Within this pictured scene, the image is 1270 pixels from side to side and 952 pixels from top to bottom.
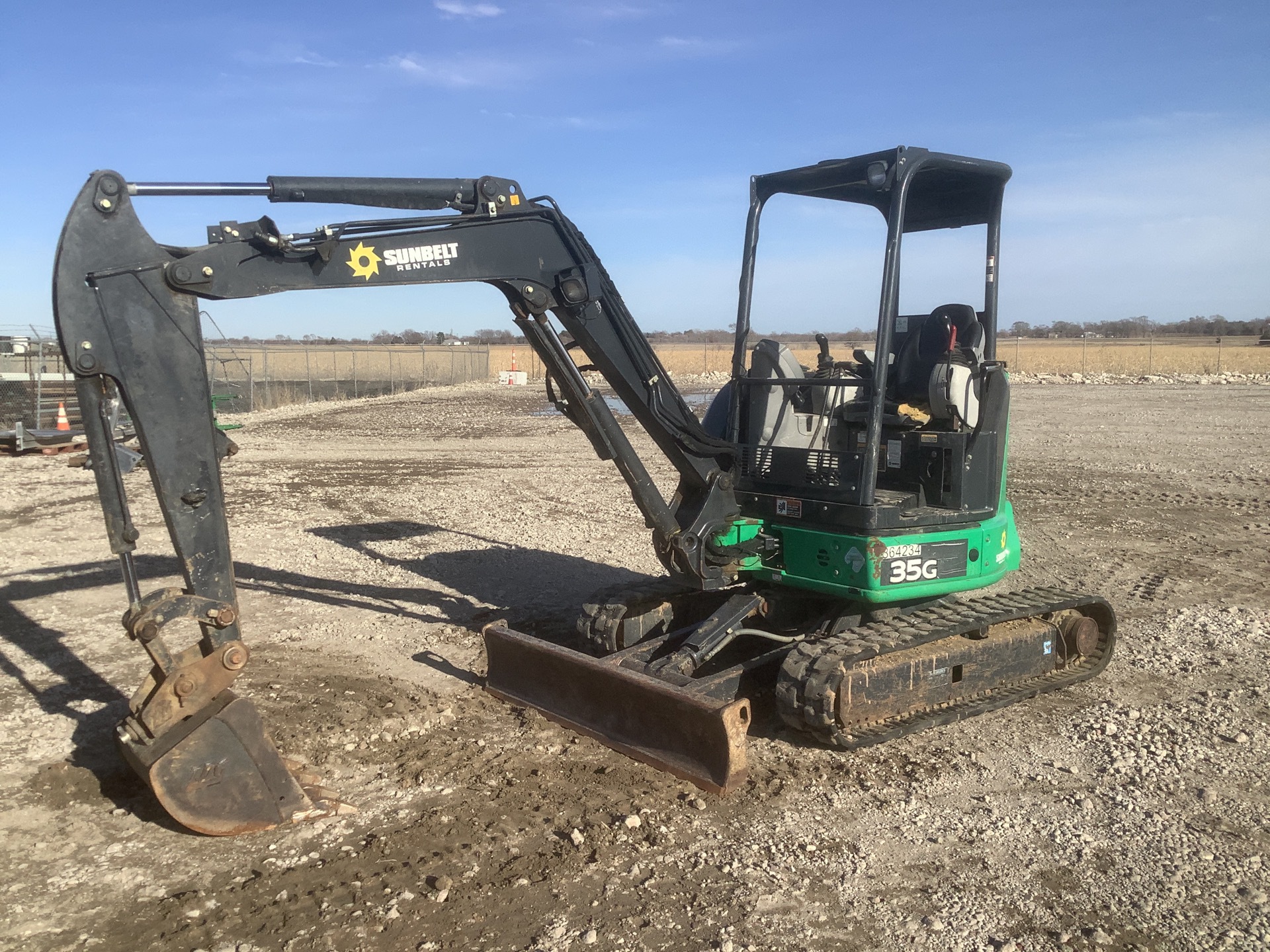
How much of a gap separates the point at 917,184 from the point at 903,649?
122 inches

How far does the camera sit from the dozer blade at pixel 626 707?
17.1 feet

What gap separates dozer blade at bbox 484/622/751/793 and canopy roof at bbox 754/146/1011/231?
10.3 feet

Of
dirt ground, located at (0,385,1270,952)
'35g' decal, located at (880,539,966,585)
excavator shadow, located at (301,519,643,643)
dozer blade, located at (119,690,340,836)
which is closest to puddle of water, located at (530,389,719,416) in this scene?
excavator shadow, located at (301,519,643,643)


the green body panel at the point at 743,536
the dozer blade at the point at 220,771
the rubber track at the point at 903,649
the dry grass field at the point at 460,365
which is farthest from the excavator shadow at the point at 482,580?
the dry grass field at the point at 460,365

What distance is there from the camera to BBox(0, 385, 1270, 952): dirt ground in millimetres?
4109

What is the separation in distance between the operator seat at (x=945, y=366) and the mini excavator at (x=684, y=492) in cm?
2

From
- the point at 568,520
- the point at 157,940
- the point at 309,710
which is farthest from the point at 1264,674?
the point at 568,520

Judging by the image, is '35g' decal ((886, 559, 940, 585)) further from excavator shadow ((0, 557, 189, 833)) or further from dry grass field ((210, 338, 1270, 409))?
dry grass field ((210, 338, 1270, 409))

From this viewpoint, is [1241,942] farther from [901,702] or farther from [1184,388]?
[1184,388]

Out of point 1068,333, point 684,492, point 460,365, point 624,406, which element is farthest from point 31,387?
point 1068,333

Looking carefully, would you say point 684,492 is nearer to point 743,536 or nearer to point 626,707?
point 743,536

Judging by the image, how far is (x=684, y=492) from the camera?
6805mm

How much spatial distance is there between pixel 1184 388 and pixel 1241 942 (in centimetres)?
3537

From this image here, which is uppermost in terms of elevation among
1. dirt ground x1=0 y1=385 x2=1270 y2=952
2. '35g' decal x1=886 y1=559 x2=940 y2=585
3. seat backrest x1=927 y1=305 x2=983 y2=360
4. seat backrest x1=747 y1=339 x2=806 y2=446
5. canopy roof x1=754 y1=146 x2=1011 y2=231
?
canopy roof x1=754 y1=146 x2=1011 y2=231
